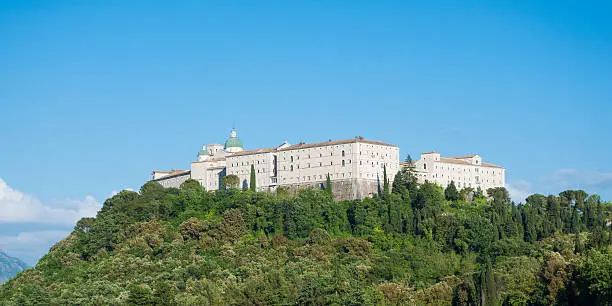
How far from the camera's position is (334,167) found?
342ft

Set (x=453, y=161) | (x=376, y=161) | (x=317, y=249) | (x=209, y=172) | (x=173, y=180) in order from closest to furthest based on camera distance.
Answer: (x=317, y=249) → (x=376, y=161) → (x=453, y=161) → (x=209, y=172) → (x=173, y=180)

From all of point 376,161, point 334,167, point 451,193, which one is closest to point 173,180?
point 334,167

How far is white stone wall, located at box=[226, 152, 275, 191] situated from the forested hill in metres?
3.75

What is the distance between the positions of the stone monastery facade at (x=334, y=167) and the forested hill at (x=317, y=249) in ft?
7.22

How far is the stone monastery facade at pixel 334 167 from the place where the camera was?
103 metres

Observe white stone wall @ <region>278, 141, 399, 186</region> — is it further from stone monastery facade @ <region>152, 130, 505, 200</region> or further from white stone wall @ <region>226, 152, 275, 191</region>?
white stone wall @ <region>226, 152, 275, 191</region>

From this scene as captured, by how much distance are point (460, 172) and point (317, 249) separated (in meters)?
25.4

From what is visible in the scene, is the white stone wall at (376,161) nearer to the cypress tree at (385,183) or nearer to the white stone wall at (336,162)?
the white stone wall at (336,162)

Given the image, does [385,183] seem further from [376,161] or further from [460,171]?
[460,171]

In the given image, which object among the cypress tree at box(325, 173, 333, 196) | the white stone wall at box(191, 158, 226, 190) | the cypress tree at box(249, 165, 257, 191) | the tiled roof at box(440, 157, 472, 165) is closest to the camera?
the cypress tree at box(325, 173, 333, 196)

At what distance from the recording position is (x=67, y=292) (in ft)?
281

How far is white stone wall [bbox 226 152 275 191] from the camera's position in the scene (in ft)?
357

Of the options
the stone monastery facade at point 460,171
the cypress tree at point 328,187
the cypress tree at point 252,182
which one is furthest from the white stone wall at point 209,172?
the stone monastery facade at point 460,171

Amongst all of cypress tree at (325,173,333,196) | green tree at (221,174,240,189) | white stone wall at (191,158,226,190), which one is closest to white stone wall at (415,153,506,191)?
cypress tree at (325,173,333,196)
